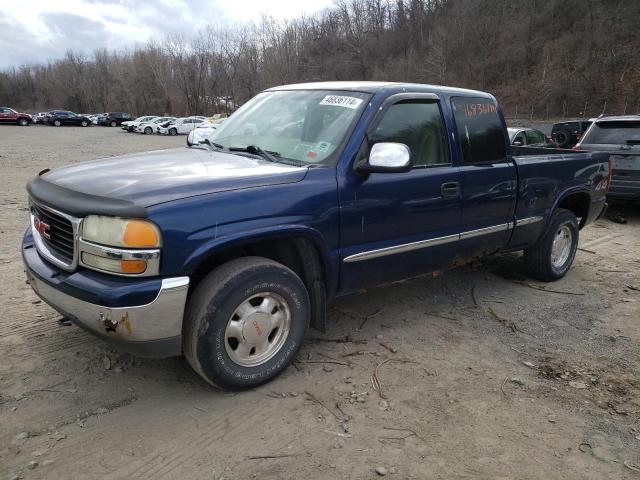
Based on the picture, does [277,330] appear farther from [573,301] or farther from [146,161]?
[573,301]

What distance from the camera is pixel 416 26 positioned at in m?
72.2

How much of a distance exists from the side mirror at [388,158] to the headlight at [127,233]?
144 centimetres

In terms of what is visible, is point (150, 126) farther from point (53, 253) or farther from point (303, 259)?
point (303, 259)

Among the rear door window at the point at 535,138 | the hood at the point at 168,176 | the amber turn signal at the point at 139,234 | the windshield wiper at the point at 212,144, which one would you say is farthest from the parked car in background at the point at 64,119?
the amber turn signal at the point at 139,234

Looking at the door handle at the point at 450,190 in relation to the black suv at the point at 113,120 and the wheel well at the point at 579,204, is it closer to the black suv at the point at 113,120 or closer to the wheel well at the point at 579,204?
the wheel well at the point at 579,204

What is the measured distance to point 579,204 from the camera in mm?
5785

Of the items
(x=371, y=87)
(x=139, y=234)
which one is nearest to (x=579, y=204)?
(x=371, y=87)

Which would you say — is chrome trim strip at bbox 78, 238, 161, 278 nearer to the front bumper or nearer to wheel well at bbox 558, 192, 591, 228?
→ the front bumper

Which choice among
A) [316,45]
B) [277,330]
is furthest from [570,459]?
[316,45]

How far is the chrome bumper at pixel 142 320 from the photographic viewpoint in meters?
2.59

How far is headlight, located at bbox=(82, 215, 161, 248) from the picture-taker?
2568 millimetres

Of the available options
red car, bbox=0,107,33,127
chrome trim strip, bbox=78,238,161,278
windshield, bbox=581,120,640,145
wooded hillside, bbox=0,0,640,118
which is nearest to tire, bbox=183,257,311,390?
chrome trim strip, bbox=78,238,161,278

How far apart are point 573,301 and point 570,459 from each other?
8.71ft

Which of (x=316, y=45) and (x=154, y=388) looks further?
(x=316, y=45)
